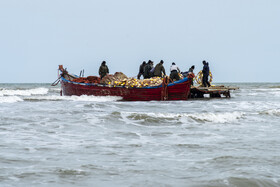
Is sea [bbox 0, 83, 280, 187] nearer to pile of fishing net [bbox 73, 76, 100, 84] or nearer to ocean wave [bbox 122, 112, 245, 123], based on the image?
ocean wave [bbox 122, 112, 245, 123]

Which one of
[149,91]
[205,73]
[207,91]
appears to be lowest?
[207,91]

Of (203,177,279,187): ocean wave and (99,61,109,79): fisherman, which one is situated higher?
(99,61,109,79): fisherman

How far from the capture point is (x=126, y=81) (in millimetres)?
20594

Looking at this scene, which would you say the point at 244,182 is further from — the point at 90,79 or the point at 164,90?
the point at 90,79

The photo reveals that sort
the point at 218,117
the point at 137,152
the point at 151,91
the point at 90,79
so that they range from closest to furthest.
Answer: the point at 137,152 → the point at 218,117 → the point at 151,91 → the point at 90,79

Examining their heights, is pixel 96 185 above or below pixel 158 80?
below

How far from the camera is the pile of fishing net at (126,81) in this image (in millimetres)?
20312

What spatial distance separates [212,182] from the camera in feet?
15.0

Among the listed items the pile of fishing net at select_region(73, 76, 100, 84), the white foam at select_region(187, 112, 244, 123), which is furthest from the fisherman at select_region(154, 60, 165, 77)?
the white foam at select_region(187, 112, 244, 123)

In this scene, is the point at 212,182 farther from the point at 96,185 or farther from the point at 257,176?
the point at 96,185

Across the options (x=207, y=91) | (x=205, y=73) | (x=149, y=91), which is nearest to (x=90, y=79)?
(x=149, y=91)

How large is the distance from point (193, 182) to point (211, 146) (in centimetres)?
249

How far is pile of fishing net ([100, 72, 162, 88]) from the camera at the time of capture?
66.6ft

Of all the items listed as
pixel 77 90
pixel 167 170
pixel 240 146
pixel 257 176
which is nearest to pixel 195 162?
pixel 167 170
